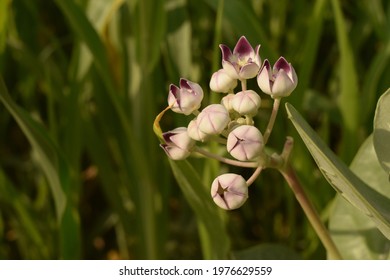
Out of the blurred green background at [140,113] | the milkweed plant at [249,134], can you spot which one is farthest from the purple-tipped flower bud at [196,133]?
the blurred green background at [140,113]

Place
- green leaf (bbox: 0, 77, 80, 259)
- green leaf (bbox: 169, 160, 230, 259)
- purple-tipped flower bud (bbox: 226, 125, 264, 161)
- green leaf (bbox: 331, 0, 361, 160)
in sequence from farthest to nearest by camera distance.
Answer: green leaf (bbox: 331, 0, 361, 160) → green leaf (bbox: 0, 77, 80, 259) → green leaf (bbox: 169, 160, 230, 259) → purple-tipped flower bud (bbox: 226, 125, 264, 161)

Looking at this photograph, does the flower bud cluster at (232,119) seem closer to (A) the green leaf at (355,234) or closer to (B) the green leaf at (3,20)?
(A) the green leaf at (355,234)

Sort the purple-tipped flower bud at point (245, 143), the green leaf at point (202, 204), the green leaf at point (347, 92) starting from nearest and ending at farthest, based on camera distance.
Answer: the purple-tipped flower bud at point (245, 143), the green leaf at point (202, 204), the green leaf at point (347, 92)

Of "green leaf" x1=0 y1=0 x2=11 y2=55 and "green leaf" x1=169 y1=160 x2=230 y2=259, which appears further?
"green leaf" x1=0 y1=0 x2=11 y2=55

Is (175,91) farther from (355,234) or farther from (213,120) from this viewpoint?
(355,234)

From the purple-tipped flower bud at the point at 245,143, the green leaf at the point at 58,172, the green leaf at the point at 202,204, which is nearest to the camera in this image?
the purple-tipped flower bud at the point at 245,143

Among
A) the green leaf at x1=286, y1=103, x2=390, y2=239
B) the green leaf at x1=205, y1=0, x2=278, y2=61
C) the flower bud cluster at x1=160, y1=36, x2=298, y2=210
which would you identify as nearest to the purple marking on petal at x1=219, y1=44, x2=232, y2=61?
the flower bud cluster at x1=160, y1=36, x2=298, y2=210

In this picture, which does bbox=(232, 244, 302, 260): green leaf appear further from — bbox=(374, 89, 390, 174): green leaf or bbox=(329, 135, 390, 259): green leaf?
bbox=(374, 89, 390, 174): green leaf

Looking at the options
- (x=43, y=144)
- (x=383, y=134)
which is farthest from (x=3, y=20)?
(x=383, y=134)
